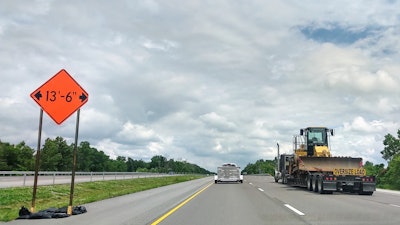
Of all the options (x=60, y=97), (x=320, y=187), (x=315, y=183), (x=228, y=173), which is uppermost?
(x=60, y=97)

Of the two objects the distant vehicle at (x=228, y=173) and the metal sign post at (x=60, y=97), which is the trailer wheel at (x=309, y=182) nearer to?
the distant vehicle at (x=228, y=173)

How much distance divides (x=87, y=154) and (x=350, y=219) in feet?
505

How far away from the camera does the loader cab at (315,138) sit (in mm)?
32969

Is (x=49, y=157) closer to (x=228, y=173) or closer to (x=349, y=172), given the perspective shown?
(x=228, y=173)

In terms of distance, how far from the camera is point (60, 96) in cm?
1368

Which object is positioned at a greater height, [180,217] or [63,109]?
[63,109]

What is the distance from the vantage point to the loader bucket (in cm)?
2831

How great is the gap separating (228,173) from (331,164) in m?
21.6

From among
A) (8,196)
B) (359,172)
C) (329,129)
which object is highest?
(329,129)

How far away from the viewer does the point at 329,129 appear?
33188mm

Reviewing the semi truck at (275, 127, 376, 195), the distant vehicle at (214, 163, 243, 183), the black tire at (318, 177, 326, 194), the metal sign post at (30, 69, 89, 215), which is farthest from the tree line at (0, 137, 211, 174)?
the metal sign post at (30, 69, 89, 215)

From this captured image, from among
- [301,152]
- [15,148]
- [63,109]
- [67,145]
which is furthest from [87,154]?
[63,109]

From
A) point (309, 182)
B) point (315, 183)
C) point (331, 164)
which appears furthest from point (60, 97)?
point (309, 182)

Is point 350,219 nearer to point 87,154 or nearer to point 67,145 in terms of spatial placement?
point 67,145
